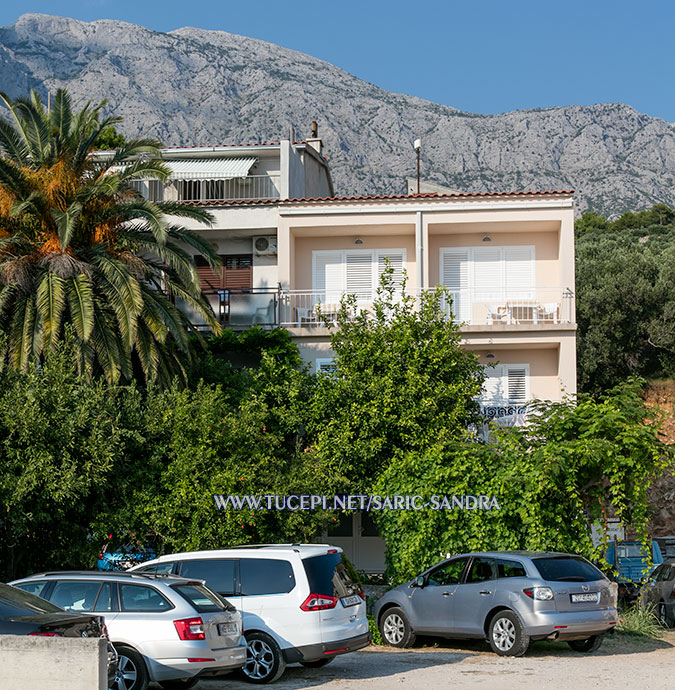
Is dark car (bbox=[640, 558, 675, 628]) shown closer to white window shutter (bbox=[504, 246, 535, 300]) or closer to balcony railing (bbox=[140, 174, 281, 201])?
white window shutter (bbox=[504, 246, 535, 300])

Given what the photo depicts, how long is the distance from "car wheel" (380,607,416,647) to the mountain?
7195cm

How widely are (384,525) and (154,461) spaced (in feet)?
15.0

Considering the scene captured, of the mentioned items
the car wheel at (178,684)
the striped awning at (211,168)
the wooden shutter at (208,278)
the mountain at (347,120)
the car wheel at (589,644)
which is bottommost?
the car wheel at (589,644)

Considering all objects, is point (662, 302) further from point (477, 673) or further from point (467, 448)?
point (477, 673)

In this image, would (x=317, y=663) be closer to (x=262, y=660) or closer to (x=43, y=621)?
(x=262, y=660)

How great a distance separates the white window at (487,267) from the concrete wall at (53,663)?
61.6ft

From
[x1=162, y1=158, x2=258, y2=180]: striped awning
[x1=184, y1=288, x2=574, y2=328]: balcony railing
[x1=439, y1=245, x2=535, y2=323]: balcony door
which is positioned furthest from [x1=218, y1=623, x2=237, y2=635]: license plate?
[x1=162, y1=158, x2=258, y2=180]: striped awning

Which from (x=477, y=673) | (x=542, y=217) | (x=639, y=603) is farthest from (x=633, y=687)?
(x=542, y=217)

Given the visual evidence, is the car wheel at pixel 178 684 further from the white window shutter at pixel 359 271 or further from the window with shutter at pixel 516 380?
the white window shutter at pixel 359 271

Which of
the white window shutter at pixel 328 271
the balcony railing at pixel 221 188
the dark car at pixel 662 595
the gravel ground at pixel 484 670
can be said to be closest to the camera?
the gravel ground at pixel 484 670

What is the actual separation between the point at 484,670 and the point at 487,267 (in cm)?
1503

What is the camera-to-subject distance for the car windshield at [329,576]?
12570mm

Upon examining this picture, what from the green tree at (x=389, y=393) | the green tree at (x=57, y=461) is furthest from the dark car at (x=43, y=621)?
the green tree at (x=389, y=393)

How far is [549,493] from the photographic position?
57.9 ft
